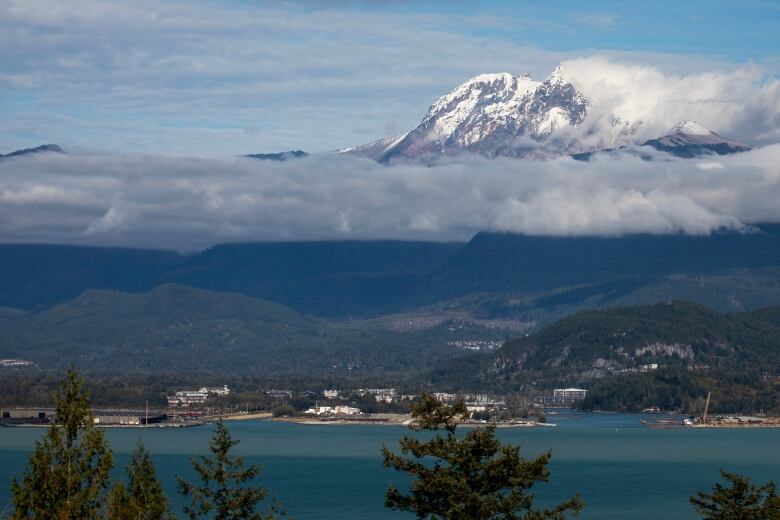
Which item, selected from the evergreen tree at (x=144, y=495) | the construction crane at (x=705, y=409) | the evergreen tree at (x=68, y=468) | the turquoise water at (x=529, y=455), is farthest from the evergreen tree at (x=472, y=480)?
the construction crane at (x=705, y=409)

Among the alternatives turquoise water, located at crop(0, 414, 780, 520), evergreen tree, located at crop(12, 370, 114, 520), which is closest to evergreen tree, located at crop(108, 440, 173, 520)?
evergreen tree, located at crop(12, 370, 114, 520)

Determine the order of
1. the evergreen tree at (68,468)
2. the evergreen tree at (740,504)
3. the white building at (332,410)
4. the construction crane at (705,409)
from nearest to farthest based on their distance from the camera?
the evergreen tree at (68,468) → the evergreen tree at (740,504) → the construction crane at (705,409) → the white building at (332,410)

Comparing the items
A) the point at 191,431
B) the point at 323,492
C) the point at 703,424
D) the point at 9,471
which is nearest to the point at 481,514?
the point at 323,492

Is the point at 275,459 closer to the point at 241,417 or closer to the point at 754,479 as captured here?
the point at 754,479

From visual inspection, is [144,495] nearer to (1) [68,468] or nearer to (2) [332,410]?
(1) [68,468]

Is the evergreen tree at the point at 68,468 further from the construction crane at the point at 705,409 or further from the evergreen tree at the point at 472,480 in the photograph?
the construction crane at the point at 705,409

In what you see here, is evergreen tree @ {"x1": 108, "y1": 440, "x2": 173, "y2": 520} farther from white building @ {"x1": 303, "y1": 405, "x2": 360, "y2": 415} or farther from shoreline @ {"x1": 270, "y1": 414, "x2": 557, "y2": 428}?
white building @ {"x1": 303, "y1": 405, "x2": 360, "y2": 415}

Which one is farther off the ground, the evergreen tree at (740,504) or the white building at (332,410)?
the white building at (332,410)

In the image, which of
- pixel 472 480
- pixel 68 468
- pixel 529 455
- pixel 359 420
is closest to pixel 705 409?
pixel 359 420
